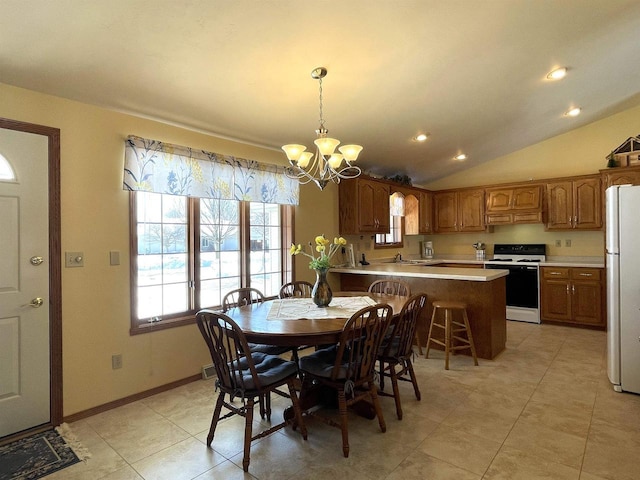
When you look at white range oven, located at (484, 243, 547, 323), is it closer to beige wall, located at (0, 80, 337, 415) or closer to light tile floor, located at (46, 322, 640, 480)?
light tile floor, located at (46, 322, 640, 480)

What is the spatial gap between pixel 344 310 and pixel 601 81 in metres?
3.83

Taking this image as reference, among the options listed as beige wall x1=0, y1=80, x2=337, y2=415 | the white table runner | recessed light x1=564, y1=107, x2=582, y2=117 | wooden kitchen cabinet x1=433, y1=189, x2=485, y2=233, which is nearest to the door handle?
beige wall x1=0, y1=80, x2=337, y2=415

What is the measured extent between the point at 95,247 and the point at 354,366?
2.16 m

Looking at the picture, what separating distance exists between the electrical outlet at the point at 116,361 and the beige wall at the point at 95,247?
0.03 meters

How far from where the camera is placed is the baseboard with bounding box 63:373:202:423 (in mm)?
2669

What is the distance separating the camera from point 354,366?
2256 millimetres

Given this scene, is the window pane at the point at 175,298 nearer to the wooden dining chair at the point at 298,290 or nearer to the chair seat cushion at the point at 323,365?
the wooden dining chair at the point at 298,290

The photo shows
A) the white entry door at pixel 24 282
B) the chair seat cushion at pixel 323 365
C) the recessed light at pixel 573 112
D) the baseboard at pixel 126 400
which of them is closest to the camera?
the chair seat cushion at pixel 323 365

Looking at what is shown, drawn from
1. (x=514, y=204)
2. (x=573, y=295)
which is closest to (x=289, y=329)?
(x=573, y=295)

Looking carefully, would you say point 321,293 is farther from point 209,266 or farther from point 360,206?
point 360,206

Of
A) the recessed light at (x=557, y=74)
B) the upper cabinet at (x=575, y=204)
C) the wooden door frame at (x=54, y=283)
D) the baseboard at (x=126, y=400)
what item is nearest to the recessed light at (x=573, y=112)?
the upper cabinet at (x=575, y=204)

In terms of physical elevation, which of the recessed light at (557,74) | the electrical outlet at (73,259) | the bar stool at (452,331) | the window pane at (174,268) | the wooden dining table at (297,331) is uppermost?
the recessed light at (557,74)

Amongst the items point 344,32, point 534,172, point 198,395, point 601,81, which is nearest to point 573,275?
point 534,172

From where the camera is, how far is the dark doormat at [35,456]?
2.07 m
